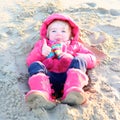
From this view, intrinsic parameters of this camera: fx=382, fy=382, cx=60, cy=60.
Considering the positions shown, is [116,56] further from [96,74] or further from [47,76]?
[47,76]

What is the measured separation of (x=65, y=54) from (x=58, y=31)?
331 millimetres

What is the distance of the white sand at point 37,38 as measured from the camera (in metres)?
3.21

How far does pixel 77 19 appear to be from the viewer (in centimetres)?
503

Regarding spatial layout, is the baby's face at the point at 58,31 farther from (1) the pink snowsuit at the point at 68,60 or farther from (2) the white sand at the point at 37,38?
(2) the white sand at the point at 37,38

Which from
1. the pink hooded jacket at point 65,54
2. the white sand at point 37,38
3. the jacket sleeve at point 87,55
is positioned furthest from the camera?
the jacket sleeve at point 87,55

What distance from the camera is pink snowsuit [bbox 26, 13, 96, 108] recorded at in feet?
10.8

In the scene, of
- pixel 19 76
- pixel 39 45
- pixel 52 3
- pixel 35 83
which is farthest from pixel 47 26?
pixel 52 3

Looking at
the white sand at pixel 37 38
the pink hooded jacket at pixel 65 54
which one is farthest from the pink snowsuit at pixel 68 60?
the white sand at pixel 37 38

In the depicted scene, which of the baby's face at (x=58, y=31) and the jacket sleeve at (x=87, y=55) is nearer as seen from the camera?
the jacket sleeve at (x=87, y=55)

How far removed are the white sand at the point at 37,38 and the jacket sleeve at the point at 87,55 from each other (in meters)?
0.09

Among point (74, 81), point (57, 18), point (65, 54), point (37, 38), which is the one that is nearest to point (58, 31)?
point (57, 18)

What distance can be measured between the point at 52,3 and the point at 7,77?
1.97 metres

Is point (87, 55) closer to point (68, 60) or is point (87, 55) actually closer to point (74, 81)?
point (68, 60)

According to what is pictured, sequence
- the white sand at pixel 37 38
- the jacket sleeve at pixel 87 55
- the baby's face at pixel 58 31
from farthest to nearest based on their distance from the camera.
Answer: the baby's face at pixel 58 31 < the jacket sleeve at pixel 87 55 < the white sand at pixel 37 38
